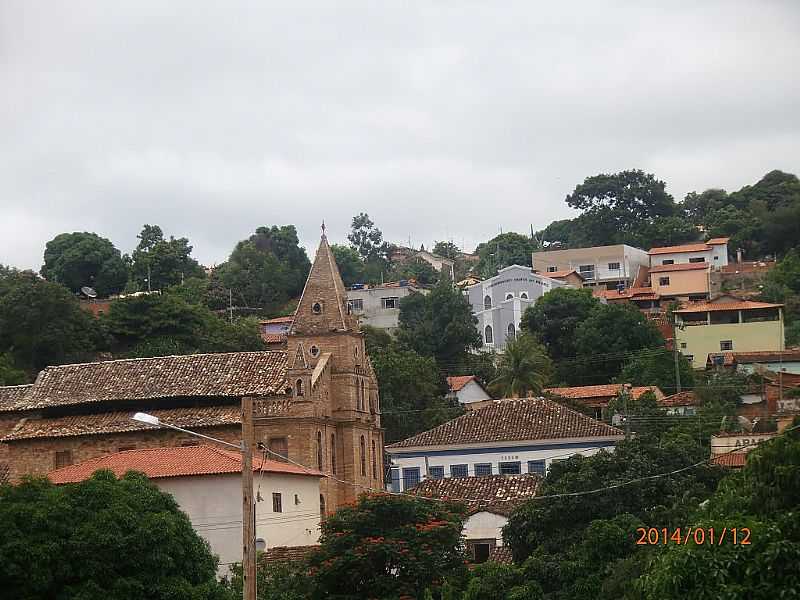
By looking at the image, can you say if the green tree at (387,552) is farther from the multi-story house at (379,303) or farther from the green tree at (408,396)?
the multi-story house at (379,303)

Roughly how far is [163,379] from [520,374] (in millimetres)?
26622

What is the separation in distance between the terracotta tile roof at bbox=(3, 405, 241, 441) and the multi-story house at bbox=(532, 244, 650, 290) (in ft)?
202

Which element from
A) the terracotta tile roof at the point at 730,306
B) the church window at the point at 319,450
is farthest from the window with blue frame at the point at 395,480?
the terracotta tile roof at the point at 730,306

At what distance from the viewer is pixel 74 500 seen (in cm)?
3603

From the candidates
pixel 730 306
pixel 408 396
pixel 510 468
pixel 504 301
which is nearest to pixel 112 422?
pixel 510 468

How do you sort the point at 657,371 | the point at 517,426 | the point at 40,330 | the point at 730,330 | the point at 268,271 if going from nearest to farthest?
the point at 517,426, the point at 40,330, the point at 657,371, the point at 730,330, the point at 268,271

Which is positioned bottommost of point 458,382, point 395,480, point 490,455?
point 395,480

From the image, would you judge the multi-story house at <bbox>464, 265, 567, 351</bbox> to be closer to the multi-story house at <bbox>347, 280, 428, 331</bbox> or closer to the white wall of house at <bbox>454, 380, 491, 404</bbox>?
the multi-story house at <bbox>347, 280, 428, 331</bbox>

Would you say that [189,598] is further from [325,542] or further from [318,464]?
[318,464]

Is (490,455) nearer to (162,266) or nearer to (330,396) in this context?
(330,396)

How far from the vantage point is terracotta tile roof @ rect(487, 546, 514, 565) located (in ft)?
146

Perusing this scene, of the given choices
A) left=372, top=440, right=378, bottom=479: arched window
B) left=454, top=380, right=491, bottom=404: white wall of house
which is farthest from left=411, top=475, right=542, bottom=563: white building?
left=454, top=380, right=491, bottom=404: white wall of house

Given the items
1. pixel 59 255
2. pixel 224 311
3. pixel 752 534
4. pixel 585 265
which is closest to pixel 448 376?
pixel 224 311

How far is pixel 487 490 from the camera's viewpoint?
5219 centimetres
